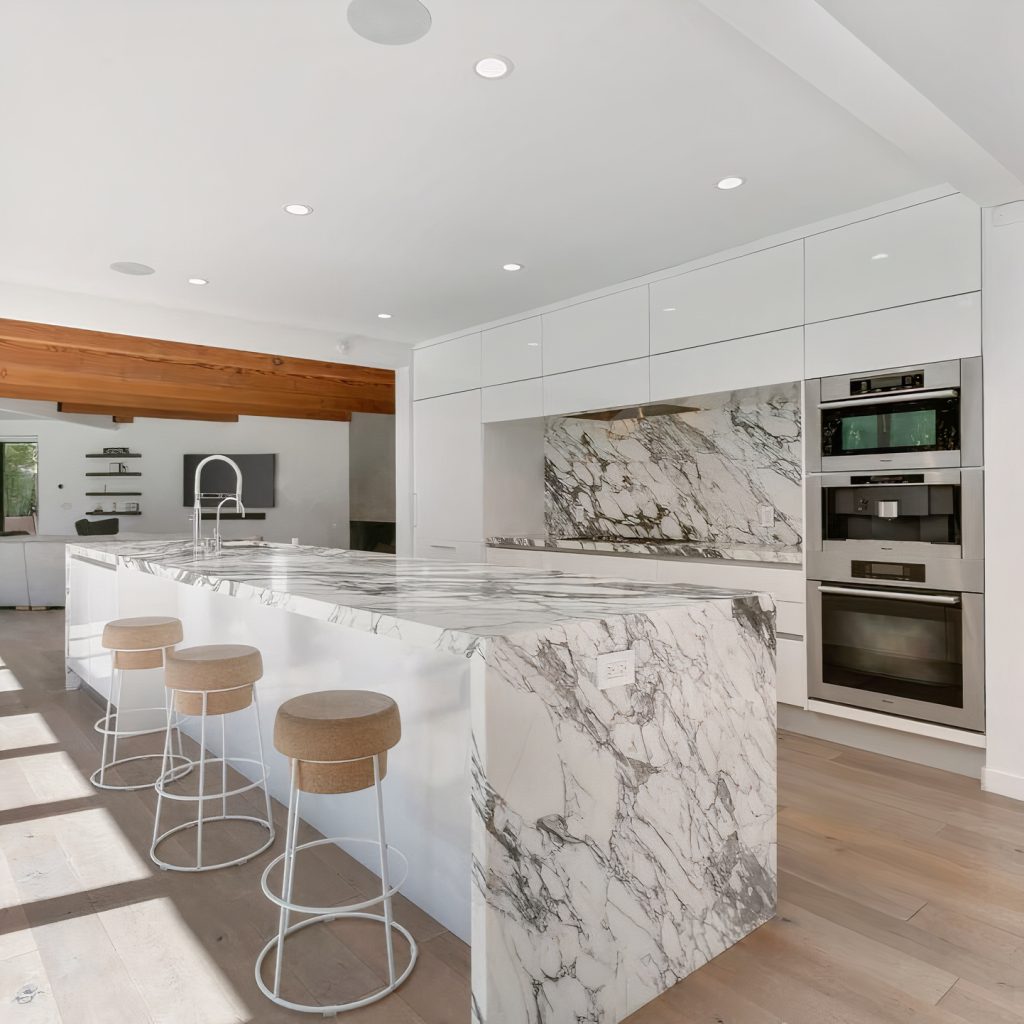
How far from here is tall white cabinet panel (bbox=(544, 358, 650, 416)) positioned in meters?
4.16

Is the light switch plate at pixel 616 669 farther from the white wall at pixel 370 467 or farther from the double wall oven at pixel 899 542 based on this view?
the white wall at pixel 370 467

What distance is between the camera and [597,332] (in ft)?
14.5

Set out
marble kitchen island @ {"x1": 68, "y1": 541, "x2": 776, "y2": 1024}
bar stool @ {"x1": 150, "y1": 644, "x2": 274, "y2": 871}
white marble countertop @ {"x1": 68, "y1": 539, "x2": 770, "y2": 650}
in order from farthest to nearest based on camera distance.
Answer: bar stool @ {"x1": 150, "y1": 644, "x2": 274, "y2": 871}
white marble countertop @ {"x1": 68, "y1": 539, "x2": 770, "y2": 650}
marble kitchen island @ {"x1": 68, "y1": 541, "x2": 776, "y2": 1024}

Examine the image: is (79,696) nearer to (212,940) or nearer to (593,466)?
(212,940)

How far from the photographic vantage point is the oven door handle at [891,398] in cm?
297

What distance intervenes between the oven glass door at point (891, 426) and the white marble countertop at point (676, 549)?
1.76 ft

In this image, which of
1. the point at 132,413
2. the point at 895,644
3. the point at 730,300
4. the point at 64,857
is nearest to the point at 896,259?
the point at 730,300

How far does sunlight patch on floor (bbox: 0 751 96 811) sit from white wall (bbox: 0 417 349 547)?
7946 millimetres

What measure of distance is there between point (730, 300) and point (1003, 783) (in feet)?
7.91

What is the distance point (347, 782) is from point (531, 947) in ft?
1.88

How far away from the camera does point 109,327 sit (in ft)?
15.9

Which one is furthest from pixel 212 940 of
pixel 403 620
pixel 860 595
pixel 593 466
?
pixel 593 466

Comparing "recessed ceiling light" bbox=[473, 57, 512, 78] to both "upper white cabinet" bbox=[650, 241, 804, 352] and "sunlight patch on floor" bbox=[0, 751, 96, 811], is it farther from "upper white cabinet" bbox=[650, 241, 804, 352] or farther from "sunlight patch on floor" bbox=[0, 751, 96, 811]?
"sunlight patch on floor" bbox=[0, 751, 96, 811]

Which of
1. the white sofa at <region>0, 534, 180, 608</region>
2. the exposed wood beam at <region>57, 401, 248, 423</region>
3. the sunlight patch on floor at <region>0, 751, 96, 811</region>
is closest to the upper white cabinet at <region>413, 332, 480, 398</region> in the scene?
the sunlight patch on floor at <region>0, 751, 96, 811</region>
